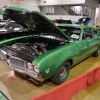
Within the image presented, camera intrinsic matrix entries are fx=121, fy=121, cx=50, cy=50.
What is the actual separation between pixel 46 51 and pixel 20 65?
0.74 metres

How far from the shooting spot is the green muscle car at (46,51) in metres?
2.30

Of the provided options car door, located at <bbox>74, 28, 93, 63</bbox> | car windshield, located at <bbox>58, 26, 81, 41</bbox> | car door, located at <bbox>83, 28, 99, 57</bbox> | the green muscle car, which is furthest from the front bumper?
car door, located at <bbox>83, 28, 99, 57</bbox>

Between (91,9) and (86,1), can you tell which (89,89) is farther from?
(91,9)

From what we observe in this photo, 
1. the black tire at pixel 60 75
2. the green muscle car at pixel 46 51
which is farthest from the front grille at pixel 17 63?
the black tire at pixel 60 75

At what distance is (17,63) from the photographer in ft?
8.29

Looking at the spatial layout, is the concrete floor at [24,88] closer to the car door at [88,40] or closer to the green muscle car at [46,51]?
the green muscle car at [46,51]

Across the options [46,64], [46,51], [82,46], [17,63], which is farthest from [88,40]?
[17,63]

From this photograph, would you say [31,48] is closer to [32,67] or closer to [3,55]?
[3,55]

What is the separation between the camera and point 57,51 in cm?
252

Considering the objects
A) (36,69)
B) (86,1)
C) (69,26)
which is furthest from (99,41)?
(86,1)

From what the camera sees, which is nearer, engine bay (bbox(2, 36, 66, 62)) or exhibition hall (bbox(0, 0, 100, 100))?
exhibition hall (bbox(0, 0, 100, 100))

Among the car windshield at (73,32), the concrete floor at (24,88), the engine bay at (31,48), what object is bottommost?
the concrete floor at (24,88)

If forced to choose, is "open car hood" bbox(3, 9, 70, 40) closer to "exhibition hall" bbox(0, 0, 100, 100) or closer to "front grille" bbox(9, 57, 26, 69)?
"exhibition hall" bbox(0, 0, 100, 100)

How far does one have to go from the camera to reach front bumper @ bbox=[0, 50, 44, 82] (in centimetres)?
228
